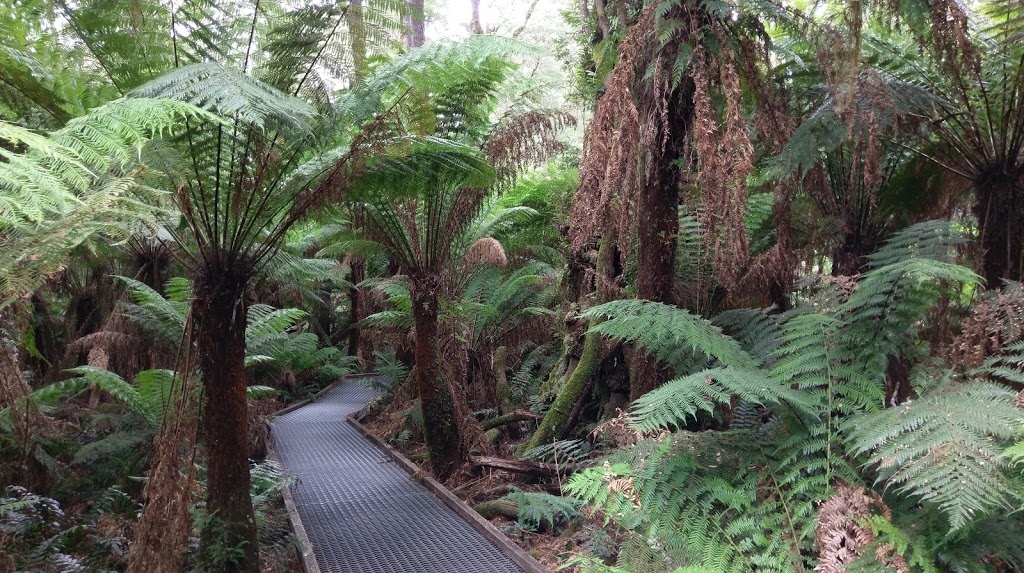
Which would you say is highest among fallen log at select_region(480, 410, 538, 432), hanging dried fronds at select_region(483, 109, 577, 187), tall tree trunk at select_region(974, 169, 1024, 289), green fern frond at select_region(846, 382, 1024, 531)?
hanging dried fronds at select_region(483, 109, 577, 187)

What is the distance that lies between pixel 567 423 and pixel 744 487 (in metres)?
2.65

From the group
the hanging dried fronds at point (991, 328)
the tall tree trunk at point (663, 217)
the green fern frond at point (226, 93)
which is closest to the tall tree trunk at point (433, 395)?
the tall tree trunk at point (663, 217)

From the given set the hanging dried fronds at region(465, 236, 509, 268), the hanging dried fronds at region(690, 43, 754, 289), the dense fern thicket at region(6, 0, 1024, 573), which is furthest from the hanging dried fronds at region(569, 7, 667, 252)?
the hanging dried fronds at region(465, 236, 509, 268)

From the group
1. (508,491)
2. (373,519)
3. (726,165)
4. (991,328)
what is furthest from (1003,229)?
(373,519)

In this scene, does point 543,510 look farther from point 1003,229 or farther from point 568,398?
point 1003,229

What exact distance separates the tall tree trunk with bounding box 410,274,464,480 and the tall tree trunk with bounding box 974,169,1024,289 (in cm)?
341

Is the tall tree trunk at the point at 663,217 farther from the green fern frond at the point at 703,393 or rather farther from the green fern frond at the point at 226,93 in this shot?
the green fern frond at the point at 226,93

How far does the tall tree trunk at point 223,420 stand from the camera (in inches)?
116

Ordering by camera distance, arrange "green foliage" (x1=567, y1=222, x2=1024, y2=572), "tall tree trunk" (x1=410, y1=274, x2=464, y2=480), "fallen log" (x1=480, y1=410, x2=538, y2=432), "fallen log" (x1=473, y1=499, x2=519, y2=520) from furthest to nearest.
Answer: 1. "fallen log" (x1=480, y1=410, x2=538, y2=432)
2. "tall tree trunk" (x1=410, y1=274, x2=464, y2=480)
3. "fallen log" (x1=473, y1=499, x2=519, y2=520)
4. "green foliage" (x1=567, y1=222, x2=1024, y2=572)

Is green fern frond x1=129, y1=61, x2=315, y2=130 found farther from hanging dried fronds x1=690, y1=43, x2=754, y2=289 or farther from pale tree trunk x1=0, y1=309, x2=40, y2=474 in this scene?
hanging dried fronds x1=690, y1=43, x2=754, y2=289

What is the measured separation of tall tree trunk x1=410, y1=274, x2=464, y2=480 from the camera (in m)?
4.74

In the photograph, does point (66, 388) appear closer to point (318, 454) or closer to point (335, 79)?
point (318, 454)

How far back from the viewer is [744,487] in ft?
7.21

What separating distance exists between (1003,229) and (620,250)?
186 centimetres
